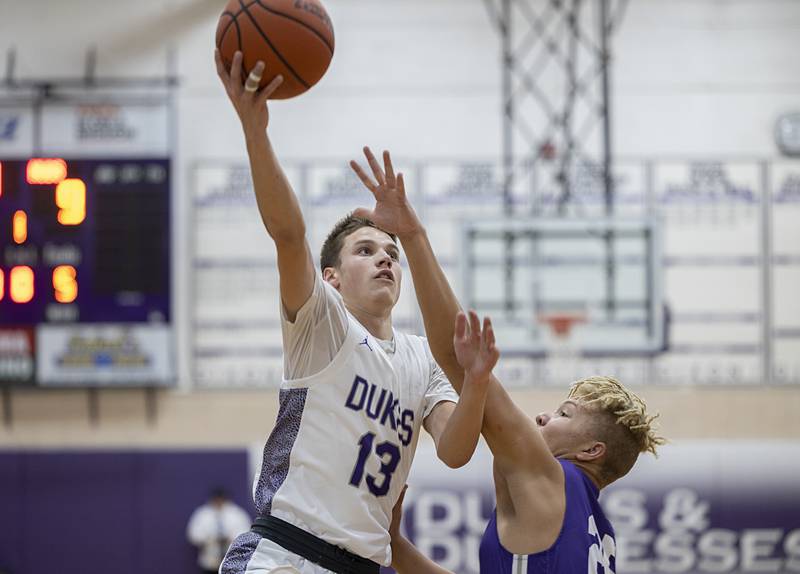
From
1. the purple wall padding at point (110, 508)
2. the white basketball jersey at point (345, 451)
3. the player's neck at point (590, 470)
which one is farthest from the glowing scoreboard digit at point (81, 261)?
the player's neck at point (590, 470)

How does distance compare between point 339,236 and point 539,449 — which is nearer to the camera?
point 539,449

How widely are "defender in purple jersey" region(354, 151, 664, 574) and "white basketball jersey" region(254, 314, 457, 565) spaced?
0.25 m

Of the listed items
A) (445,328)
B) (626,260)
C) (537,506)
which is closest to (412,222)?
(445,328)

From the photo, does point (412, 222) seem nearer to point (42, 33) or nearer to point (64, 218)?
point (64, 218)

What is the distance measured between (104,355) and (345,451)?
8.01m

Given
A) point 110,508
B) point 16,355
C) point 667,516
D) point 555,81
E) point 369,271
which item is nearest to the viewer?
point 369,271

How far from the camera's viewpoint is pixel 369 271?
376 cm

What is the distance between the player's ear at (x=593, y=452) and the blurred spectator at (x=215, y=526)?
25.6ft

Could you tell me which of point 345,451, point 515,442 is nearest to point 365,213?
point 345,451

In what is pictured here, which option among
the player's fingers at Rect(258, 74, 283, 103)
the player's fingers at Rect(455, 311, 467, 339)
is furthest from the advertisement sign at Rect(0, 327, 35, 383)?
the player's fingers at Rect(455, 311, 467, 339)

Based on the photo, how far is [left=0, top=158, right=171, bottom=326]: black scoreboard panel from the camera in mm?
10680

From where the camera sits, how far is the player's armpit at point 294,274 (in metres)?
3.30

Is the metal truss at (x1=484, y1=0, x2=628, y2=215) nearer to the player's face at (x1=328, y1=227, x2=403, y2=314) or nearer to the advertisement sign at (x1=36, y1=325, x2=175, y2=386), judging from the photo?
the advertisement sign at (x1=36, y1=325, x2=175, y2=386)

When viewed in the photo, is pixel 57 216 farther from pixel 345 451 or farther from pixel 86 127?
pixel 345 451
